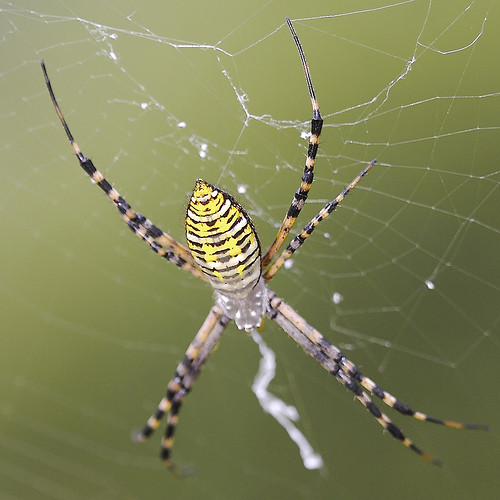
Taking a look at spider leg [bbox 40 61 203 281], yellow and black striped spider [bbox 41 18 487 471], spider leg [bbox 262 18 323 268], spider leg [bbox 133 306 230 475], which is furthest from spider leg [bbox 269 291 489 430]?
spider leg [bbox 262 18 323 268]

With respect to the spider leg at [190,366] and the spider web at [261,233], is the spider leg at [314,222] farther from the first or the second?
the spider leg at [190,366]

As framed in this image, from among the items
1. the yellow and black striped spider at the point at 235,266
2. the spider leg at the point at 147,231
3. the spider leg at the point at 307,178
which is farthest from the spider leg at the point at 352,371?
the spider leg at the point at 307,178

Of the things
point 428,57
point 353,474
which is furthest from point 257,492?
point 428,57

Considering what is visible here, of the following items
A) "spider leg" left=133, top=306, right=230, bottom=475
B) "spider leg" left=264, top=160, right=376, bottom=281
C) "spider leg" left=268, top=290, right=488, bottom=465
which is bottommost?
"spider leg" left=133, top=306, right=230, bottom=475

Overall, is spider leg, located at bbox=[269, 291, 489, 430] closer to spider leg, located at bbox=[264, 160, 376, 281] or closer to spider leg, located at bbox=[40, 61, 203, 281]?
spider leg, located at bbox=[264, 160, 376, 281]

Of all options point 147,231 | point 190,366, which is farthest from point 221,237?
point 190,366

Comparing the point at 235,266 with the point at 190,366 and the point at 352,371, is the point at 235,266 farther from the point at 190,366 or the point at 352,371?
the point at 190,366

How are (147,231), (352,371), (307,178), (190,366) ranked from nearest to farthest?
(307,178)
(147,231)
(352,371)
(190,366)
